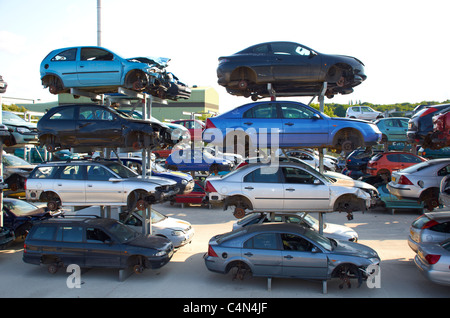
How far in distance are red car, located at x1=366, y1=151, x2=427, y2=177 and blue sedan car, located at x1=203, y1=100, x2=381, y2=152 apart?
278 inches

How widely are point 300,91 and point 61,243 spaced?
280 inches

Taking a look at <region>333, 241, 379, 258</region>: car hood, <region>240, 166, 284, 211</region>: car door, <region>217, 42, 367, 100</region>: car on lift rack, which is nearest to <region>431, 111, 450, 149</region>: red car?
<region>217, 42, 367, 100</region>: car on lift rack

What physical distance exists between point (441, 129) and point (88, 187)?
837 centimetres

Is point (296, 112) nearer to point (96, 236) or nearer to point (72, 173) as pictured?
point (96, 236)

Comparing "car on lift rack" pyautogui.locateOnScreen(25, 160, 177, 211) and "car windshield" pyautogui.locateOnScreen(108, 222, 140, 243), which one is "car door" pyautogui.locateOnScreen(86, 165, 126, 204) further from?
"car windshield" pyautogui.locateOnScreen(108, 222, 140, 243)

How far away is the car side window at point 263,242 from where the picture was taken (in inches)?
285

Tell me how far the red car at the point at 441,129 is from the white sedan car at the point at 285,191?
2.36m

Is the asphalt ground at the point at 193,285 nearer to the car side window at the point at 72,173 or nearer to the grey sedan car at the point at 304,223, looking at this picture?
the grey sedan car at the point at 304,223

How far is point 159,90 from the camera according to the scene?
1000 cm

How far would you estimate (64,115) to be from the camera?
895 cm

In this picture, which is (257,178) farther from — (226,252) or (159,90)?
(159,90)

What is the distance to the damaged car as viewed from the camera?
895 centimetres

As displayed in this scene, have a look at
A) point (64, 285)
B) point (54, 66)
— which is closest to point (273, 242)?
point (64, 285)

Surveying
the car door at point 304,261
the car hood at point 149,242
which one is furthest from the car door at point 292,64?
the car hood at point 149,242
